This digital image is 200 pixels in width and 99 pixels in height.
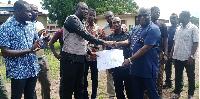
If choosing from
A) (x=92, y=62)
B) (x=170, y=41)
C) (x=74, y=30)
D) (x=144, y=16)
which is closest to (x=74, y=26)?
(x=74, y=30)

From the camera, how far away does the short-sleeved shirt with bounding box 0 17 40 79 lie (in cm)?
249

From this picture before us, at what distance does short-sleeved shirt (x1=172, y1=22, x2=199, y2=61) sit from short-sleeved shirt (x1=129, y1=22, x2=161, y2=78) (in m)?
1.74

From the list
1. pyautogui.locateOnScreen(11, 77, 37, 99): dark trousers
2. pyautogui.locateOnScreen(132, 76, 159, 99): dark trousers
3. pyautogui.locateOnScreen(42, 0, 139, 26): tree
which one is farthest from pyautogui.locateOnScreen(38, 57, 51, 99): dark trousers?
pyautogui.locateOnScreen(42, 0, 139, 26): tree

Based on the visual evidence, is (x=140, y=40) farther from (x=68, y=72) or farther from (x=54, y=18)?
(x=54, y=18)

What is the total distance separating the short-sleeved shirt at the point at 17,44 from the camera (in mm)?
2487

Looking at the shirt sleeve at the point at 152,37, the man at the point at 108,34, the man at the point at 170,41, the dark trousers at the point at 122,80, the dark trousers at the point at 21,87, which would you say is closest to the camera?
the dark trousers at the point at 21,87

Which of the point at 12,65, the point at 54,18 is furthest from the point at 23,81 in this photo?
the point at 54,18

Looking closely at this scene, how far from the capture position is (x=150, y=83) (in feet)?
10.1

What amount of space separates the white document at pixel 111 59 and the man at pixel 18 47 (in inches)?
50.2

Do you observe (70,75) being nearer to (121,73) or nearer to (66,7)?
(121,73)

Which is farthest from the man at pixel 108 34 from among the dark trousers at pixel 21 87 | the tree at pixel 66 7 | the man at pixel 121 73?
the tree at pixel 66 7

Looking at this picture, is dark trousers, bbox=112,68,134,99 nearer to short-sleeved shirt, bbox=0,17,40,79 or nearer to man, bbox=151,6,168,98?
man, bbox=151,6,168,98

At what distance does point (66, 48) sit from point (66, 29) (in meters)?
0.34

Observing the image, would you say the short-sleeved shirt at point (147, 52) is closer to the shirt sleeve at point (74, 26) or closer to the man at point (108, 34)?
the shirt sleeve at point (74, 26)
